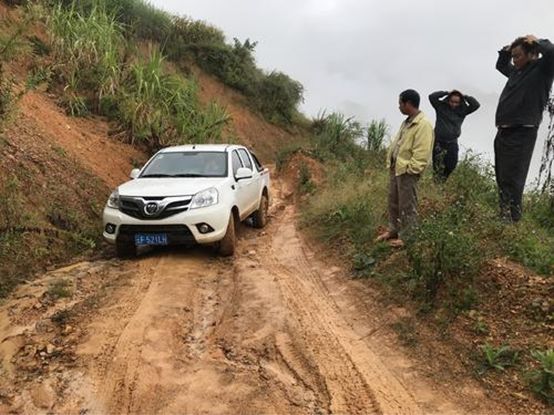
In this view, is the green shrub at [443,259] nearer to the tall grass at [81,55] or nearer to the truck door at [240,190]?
the truck door at [240,190]

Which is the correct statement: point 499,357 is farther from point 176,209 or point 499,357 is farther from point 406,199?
point 176,209

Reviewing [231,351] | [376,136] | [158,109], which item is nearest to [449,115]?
[231,351]

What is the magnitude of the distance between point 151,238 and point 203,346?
8.22 ft

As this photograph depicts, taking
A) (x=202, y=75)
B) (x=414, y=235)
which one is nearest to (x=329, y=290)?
(x=414, y=235)

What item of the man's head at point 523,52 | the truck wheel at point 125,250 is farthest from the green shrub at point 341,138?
the man's head at point 523,52

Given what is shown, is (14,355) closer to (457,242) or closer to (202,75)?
(457,242)

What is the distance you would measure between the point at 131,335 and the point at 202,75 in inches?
845

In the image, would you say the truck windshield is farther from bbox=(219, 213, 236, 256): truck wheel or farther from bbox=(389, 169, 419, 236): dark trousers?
bbox=(389, 169, 419, 236): dark trousers

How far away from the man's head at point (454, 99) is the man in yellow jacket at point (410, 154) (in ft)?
6.22

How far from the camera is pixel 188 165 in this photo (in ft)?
26.5

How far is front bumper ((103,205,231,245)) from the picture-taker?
675 centimetres

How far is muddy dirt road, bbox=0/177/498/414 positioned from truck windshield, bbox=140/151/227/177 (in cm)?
170

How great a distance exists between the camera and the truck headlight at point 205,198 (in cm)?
687

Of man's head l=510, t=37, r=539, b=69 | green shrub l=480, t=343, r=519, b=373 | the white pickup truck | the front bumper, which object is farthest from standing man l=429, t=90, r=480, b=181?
green shrub l=480, t=343, r=519, b=373
